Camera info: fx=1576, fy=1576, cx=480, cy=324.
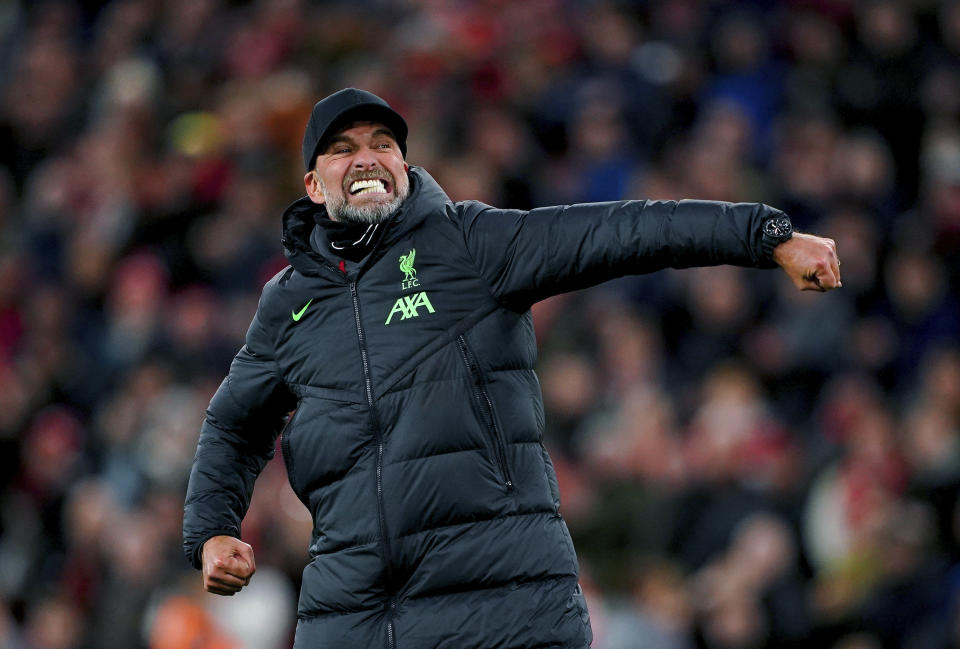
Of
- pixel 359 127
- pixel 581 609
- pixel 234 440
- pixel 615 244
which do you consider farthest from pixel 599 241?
pixel 234 440

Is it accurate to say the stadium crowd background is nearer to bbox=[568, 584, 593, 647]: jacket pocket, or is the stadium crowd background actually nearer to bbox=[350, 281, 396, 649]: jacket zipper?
bbox=[568, 584, 593, 647]: jacket pocket

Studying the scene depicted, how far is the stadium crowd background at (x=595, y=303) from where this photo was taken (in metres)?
7.23

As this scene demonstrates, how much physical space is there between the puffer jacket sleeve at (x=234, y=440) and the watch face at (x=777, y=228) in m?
1.40

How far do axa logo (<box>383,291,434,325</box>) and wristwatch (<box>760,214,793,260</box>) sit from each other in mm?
881

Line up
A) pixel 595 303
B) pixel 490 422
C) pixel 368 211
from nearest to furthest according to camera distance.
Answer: pixel 490 422 < pixel 368 211 < pixel 595 303

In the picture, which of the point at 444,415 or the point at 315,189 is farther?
the point at 315,189

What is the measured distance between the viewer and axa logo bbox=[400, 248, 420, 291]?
4074mm

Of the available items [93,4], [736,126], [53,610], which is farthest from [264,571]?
[93,4]

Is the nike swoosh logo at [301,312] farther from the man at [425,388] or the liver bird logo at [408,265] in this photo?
the liver bird logo at [408,265]

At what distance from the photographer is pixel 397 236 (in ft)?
13.6

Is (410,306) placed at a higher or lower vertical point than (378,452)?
higher

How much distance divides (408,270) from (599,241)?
535 mm

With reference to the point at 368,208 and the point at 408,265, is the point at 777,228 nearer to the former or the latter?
the point at 408,265

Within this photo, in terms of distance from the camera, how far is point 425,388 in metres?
3.96
